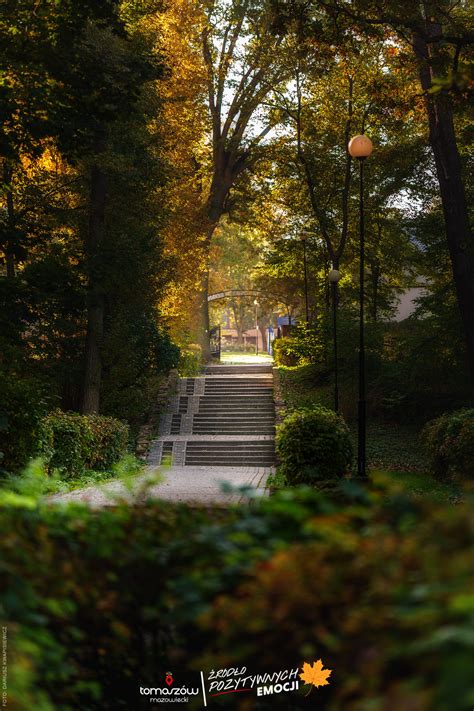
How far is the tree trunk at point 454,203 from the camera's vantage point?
59.1 feet

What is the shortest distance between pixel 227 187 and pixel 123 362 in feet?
48.0

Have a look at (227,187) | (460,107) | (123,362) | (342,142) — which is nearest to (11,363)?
(460,107)

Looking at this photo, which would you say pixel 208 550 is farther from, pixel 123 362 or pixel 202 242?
pixel 202 242

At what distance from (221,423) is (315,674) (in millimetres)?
22019

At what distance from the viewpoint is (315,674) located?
3.56 metres

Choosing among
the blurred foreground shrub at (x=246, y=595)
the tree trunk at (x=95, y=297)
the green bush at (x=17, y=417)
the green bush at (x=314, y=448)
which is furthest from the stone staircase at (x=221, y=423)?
the blurred foreground shrub at (x=246, y=595)

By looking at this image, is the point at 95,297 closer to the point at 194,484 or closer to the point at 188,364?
the point at 194,484

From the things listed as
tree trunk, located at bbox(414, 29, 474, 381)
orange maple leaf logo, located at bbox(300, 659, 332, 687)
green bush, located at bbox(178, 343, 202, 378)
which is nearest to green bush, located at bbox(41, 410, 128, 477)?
tree trunk, located at bbox(414, 29, 474, 381)

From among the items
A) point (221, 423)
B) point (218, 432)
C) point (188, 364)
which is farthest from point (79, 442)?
point (188, 364)

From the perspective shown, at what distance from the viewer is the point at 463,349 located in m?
20.6

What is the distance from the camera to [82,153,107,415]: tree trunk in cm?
1967

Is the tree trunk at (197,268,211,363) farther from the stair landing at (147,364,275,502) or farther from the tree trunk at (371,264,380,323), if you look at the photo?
the tree trunk at (371,264,380,323)

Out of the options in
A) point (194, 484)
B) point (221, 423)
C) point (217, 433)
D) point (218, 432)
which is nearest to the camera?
point (194, 484)

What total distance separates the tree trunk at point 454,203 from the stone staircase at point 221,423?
6772mm
